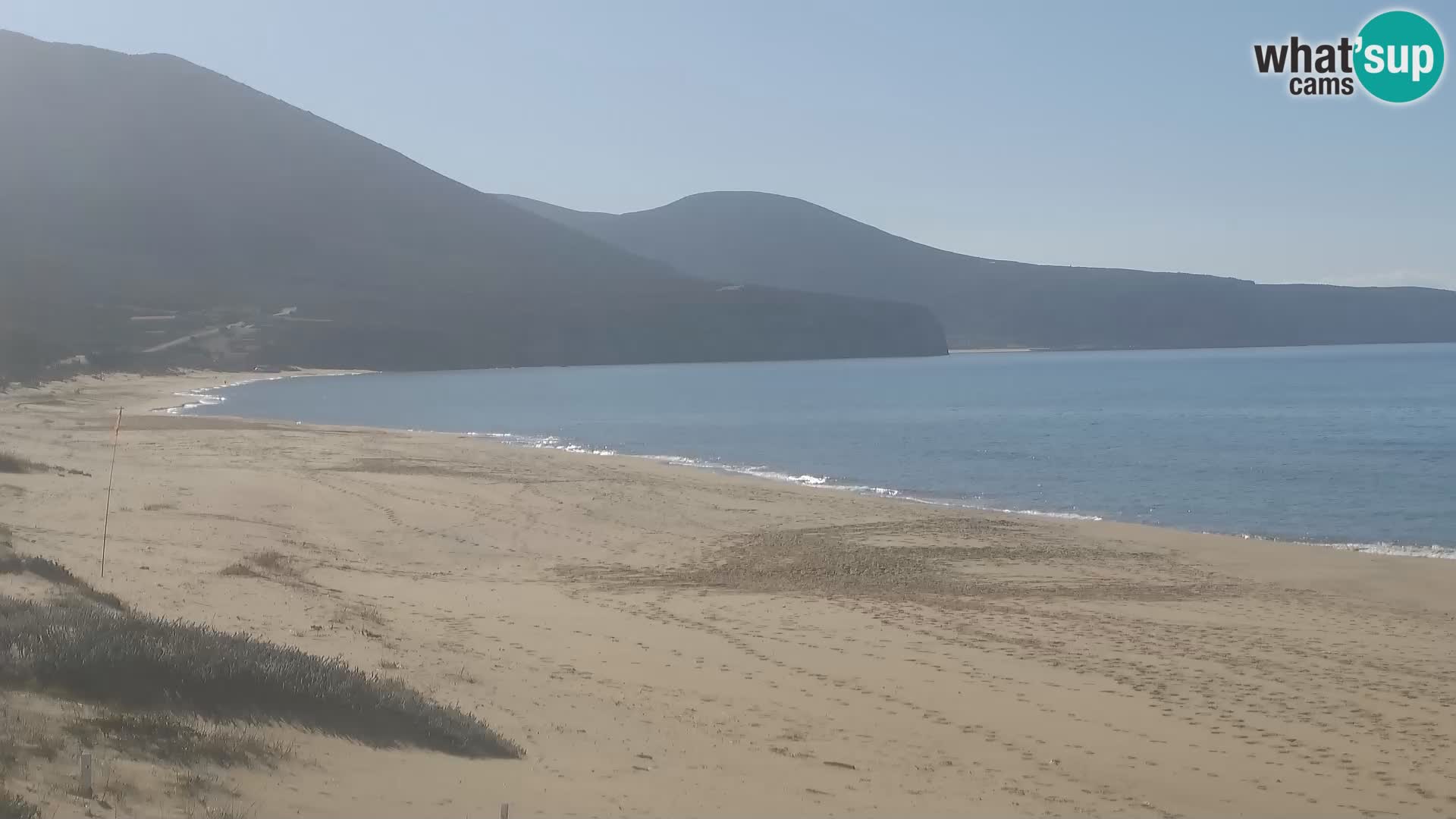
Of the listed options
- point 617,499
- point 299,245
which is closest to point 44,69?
point 299,245

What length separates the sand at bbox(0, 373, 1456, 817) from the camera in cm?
625

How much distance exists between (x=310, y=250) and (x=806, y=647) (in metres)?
158

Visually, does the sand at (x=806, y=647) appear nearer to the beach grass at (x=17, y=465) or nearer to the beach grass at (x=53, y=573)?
the beach grass at (x=53, y=573)

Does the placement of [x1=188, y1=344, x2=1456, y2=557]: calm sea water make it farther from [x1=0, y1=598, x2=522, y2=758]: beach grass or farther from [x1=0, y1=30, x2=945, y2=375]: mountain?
[x1=0, y1=30, x2=945, y2=375]: mountain

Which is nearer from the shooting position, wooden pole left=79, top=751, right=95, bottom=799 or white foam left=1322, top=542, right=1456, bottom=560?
wooden pole left=79, top=751, right=95, bottom=799

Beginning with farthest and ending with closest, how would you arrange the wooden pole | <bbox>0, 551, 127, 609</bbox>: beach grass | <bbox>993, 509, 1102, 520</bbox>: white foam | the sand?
<bbox>993, 509, 1102, 520</bbox>: white foam
<bbox>0, 551, 127, 609</bbox>: beach grass
the sand
the wooden pole

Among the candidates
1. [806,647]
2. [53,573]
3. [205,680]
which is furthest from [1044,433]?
[205,680]

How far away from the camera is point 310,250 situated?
511 feet

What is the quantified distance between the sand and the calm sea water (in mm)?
4996

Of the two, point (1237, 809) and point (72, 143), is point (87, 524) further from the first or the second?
point (72, 143)

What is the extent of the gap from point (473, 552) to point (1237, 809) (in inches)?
435

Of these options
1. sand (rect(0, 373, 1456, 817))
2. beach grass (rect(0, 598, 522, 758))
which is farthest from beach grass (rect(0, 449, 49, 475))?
beach grass (rect(0, 598, 522, 758))

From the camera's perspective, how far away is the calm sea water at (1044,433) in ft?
79.7

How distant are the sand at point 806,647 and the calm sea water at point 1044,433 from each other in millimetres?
4996
